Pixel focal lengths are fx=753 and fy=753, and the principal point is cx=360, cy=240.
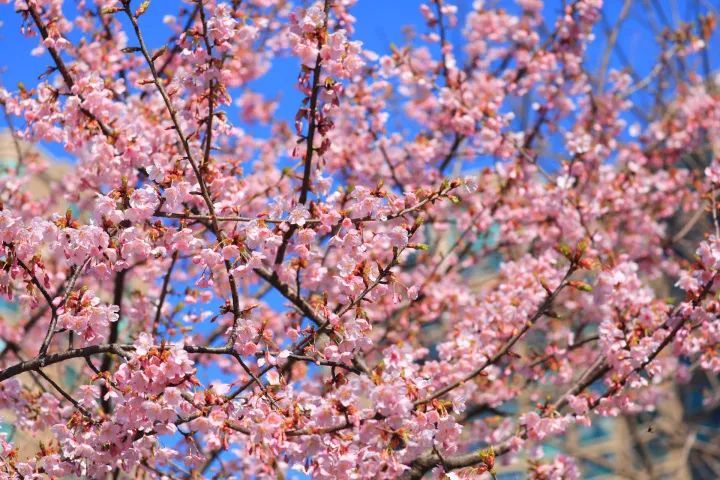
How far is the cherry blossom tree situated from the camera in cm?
371

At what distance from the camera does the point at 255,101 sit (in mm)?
11094

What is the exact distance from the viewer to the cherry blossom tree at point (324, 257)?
146 inches

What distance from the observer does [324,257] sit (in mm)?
5617

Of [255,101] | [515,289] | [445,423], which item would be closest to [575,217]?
[515,289]

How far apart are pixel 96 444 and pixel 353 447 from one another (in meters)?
1.29

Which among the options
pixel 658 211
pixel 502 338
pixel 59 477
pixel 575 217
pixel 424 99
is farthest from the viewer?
pixel 658 211

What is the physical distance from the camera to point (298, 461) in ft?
12.2

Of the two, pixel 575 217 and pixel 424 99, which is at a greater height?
pixel 424 99

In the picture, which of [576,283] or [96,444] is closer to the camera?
[96,444]

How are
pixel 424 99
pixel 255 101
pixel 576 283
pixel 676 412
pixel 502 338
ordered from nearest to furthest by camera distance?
Answer: pixel 576 283
pixel 502 338
pixel 424 99
pixel 255 101
pixel 676 412

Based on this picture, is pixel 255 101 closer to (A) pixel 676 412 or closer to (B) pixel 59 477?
(B) pixel 59 477

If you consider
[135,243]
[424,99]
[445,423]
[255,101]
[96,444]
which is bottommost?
[445,423]

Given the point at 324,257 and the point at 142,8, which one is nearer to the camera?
the point at 142,8

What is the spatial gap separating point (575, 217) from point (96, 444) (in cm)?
504
